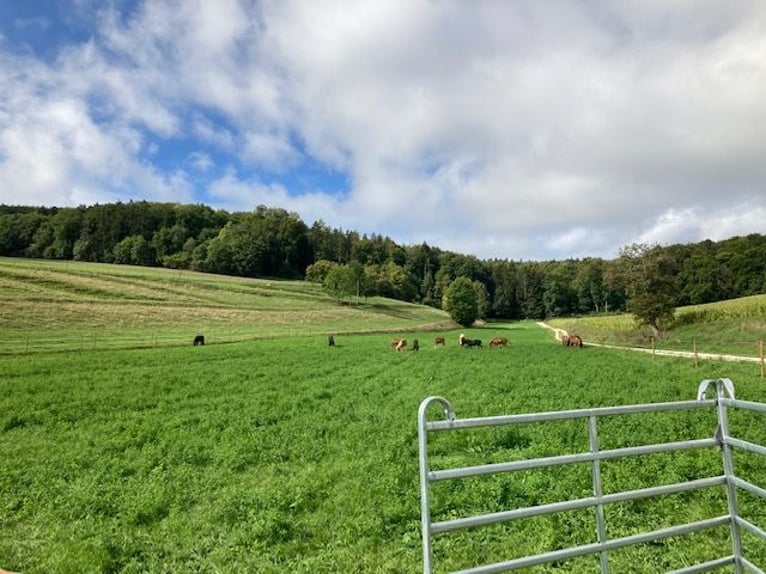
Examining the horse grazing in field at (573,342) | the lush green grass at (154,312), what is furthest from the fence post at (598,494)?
the horse grazing in field at (573,342)

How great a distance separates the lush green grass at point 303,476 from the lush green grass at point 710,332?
2172 cm

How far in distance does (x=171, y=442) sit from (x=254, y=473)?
10.0ft

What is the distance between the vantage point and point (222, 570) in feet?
18.0

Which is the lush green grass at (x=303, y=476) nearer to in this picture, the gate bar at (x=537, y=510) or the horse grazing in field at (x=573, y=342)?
the gate bar at (x=537, y=510)

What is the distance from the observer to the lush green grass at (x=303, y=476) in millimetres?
5771

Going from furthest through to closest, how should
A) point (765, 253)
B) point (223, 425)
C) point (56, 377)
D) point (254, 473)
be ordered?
point (765, 253), point (56, 377), point (223, 425), point (254, 473)

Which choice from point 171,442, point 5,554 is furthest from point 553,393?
point 5,554

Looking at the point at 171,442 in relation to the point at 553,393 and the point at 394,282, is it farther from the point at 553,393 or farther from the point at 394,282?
the point at 394,282

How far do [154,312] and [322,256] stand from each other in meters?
80.5

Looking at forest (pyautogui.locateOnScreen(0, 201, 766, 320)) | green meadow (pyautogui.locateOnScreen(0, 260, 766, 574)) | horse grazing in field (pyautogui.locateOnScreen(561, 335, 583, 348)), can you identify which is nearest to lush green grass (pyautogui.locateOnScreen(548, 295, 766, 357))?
horse grazing in field (pyautogui.locateOnScreen(561, 335, 583, 348))

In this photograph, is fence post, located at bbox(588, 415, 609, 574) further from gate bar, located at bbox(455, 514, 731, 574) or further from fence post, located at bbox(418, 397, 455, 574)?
fence post, located at bbox(418, 397, 455, 574)

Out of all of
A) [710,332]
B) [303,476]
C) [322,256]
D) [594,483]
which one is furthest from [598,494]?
[322,256]

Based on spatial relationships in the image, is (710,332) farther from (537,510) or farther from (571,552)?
(537,510)

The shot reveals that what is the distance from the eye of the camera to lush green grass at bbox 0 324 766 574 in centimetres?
577
